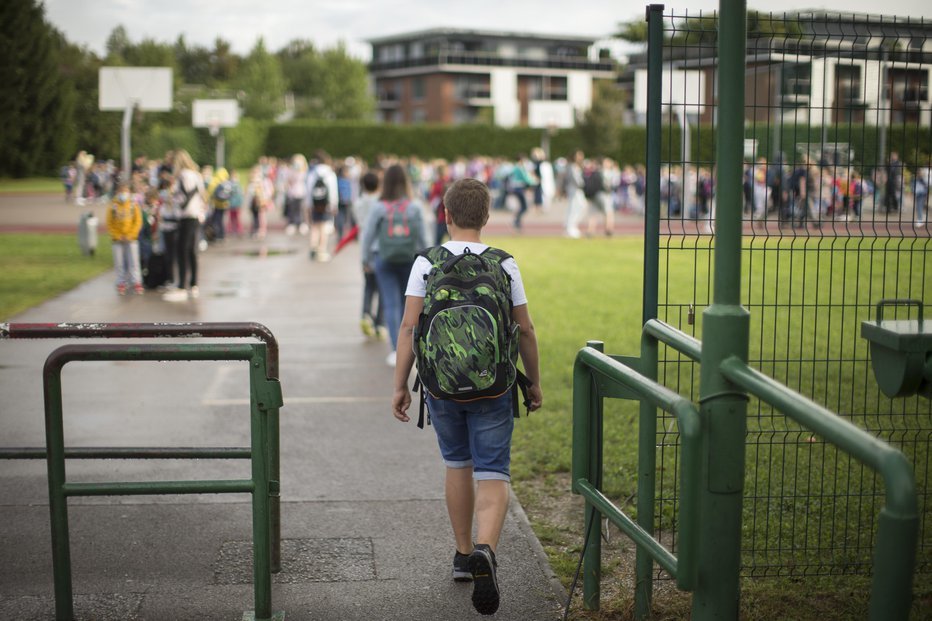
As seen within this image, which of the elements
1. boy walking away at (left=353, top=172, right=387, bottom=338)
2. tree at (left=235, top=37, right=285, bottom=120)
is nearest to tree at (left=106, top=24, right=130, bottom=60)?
tree at (left=235, top=37, right=285, bottom=120)

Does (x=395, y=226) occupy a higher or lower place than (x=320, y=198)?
lower

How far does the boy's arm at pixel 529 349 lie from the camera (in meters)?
4.22

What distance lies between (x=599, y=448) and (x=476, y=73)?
104244 mm

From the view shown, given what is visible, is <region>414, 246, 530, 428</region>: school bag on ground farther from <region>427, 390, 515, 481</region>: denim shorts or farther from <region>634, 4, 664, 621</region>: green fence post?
<region>634, 4, 664, 621</region>: green fence post

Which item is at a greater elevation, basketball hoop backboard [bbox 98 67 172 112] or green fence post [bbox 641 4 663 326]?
basketball hoop backboard [bbox 98 67 172 112]

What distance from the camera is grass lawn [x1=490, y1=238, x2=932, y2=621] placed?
429 centimetres

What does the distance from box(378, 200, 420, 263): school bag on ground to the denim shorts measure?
4692 mm

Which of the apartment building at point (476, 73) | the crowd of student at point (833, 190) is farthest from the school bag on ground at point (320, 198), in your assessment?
the apartment building at point (476, 73)

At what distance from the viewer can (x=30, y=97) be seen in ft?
65.6

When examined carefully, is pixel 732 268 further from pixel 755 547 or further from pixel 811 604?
pixel 755 547

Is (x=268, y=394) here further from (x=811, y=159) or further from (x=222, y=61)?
(x=222, y=61)

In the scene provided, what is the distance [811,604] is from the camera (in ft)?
13.6

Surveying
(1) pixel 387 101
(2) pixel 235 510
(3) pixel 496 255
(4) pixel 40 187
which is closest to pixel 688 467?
(3) pixel 496 255

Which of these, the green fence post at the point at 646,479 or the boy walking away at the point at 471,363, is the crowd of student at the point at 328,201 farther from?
the boy walking away at the point at 471,363
